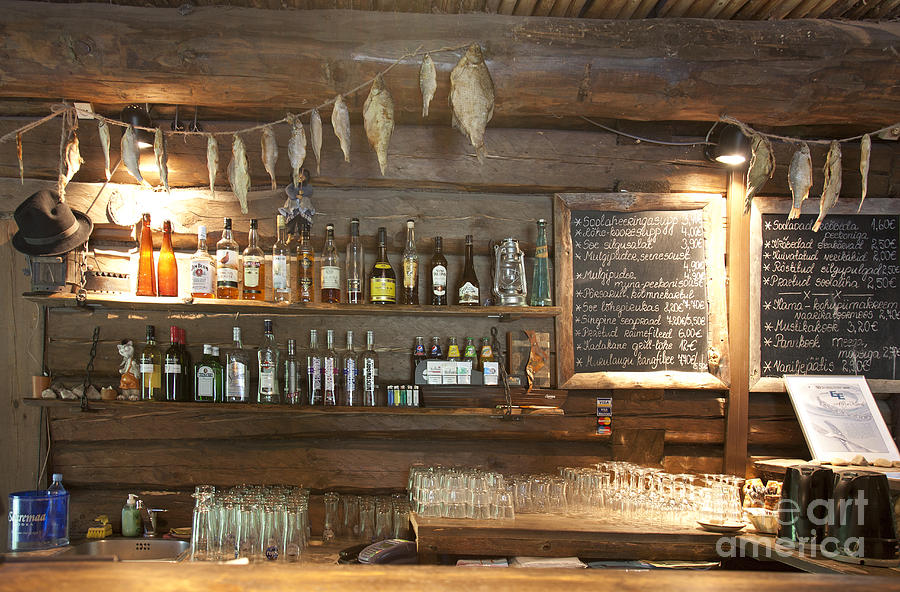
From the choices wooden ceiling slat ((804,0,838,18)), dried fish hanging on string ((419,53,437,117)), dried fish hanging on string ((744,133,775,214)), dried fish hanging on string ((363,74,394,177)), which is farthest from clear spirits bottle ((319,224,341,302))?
wooden ceiling slat ((804,0,838,18))

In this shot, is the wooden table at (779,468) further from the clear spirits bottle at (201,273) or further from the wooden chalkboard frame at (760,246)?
the clear spirits bottle at (201,273)

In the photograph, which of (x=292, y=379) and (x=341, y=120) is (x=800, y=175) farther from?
(x=292, y=379)

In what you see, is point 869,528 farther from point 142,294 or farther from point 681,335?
point 142,294

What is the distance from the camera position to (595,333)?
11.7 feet

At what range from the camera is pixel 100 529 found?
3.22 metres

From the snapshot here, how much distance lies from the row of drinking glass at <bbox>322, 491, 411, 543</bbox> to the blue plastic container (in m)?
1.13

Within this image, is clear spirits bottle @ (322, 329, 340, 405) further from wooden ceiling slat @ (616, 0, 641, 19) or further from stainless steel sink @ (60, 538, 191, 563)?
wooden ceiling slat @ (616, 0, 641, 19)

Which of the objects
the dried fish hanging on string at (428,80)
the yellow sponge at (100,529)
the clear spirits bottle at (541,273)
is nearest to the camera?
the dried fish hanging on string at (428,80)

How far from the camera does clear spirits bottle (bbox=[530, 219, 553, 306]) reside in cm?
349

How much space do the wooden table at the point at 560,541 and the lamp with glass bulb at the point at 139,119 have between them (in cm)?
212

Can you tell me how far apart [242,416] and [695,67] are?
2.61 meters

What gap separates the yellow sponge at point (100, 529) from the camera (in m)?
3.22

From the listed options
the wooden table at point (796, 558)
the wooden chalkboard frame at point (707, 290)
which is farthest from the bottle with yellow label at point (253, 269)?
the wooden table at point (796, 558)

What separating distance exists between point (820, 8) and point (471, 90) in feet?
5.26
